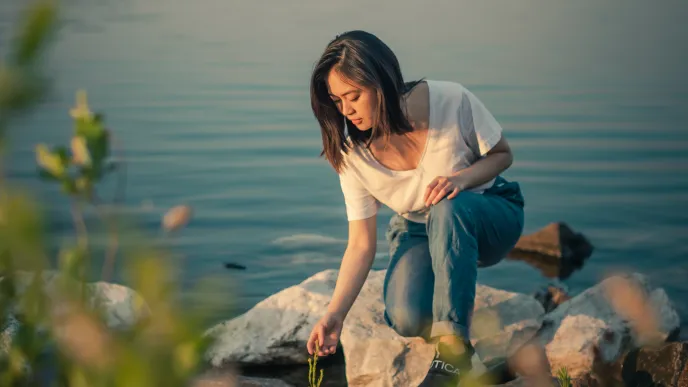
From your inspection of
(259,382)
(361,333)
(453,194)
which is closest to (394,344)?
(361,333)

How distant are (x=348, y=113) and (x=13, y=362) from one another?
10.4 feet

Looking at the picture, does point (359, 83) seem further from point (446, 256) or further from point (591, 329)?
point (591, 329)

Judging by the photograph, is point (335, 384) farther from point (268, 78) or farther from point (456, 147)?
point (268, 78)

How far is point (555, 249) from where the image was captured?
7535 millimetres

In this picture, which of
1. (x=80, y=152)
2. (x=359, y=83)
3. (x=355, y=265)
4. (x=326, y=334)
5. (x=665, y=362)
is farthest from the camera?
(x=355, y=265)

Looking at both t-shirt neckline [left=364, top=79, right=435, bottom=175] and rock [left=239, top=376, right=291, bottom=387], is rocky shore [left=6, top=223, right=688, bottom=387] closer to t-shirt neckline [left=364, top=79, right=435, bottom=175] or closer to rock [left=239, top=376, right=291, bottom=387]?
rock [left=239, top=376, right=291, bottom=387]

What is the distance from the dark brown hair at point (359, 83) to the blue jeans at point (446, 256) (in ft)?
1.35

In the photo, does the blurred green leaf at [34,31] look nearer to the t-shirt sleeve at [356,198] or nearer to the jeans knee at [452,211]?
the jeans knee at [452,211]

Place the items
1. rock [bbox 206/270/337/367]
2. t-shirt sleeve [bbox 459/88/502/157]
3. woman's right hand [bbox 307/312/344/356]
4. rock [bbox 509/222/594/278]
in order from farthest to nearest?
rock [bbox 509/222/594/278] → rock [bbox 206/270/337/367] → t-shirt sleeve [bbox 459/88/502/157] → woman's right hand [bbox 307/312/344/356]

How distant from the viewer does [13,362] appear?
2.82 feet

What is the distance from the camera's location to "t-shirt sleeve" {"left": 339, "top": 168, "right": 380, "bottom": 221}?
4.39 m

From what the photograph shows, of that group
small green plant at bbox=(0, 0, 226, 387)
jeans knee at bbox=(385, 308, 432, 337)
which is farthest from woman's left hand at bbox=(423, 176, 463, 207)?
small green plant at bbox=(0, 0, 226, 387)

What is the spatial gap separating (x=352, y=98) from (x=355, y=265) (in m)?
0.71

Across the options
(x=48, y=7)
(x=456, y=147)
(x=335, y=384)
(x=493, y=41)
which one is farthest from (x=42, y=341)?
(x=493, y=41)
